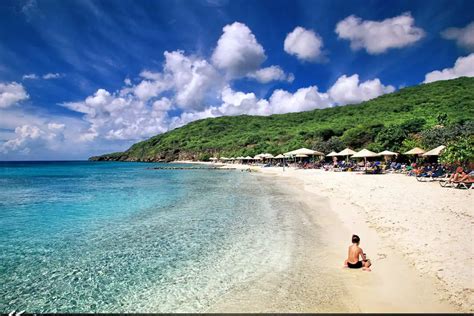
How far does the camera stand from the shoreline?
14.7ft

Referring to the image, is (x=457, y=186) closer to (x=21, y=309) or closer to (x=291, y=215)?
(x=291, y=215)

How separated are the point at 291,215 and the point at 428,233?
511cm

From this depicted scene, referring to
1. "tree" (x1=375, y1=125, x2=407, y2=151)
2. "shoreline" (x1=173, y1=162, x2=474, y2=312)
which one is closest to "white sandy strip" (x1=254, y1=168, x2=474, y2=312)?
"shoreline" (x1=173, y1=162, x2=474, y2=312)

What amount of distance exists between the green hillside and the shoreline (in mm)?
21280

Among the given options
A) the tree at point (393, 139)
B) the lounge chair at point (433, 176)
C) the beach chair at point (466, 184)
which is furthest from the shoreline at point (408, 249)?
the tree at point (393, 139)

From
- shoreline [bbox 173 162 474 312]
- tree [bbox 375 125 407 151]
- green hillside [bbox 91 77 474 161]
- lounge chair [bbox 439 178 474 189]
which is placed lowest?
shoreline [bbox 173 162 474 312]

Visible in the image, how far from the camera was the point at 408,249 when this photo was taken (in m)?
6.50

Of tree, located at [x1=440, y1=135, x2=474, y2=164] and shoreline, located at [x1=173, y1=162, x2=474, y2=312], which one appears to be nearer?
shoreline, located at [x1=173, y1=162, x2=474, y2=312]

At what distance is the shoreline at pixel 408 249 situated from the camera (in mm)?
4469

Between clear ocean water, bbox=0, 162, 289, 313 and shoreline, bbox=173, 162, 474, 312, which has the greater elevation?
shoreline, bbox=173, 162, 474, 312

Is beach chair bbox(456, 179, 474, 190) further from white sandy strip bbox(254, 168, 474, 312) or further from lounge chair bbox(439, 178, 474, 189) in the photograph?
white sandy strip bbox(254, 168, 474, 312)

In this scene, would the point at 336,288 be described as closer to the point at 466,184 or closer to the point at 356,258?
the point at 356,258

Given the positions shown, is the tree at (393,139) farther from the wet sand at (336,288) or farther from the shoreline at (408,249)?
the wet sand at (336,288)

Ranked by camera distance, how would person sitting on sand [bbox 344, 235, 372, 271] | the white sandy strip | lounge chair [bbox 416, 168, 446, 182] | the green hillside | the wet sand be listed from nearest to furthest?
the wet sand < the white sandy strip < person sitting on sand [bbox 344, 235, 372, 271] < lounge chair [bbox 416, 168, 446, 182] < the green hillside
